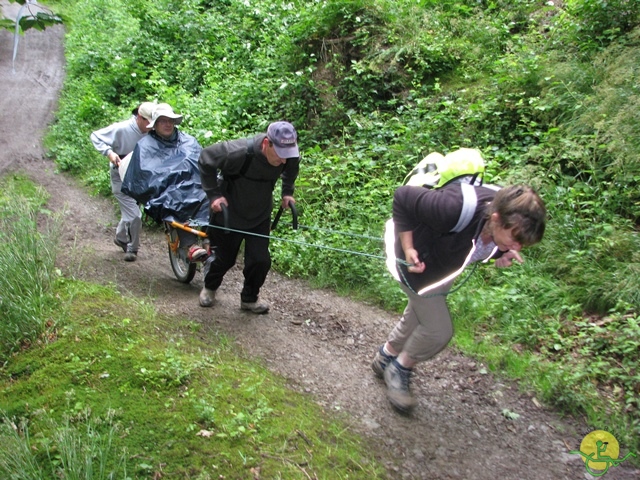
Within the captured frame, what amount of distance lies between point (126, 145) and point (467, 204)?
492 centimetres

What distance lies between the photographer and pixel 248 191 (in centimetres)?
509

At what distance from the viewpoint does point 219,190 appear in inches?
200

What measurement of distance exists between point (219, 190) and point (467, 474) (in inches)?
122

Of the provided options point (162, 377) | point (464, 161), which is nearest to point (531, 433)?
point (464, 161)

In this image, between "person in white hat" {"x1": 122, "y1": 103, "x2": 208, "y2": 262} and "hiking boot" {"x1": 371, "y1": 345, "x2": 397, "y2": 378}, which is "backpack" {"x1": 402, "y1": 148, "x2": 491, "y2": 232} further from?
"person in white hat" {"x1": 122, "y1": 103, "x2": 208, "y2": 262}

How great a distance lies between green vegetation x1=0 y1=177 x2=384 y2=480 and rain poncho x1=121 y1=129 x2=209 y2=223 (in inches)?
59.2

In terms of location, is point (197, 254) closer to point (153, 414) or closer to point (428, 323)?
point (153, 414)

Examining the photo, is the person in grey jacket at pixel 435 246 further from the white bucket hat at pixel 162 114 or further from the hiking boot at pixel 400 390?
the white bucket hat at pixel 162 114

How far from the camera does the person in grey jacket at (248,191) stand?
4.78 metres

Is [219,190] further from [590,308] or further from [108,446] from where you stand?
[590,308]

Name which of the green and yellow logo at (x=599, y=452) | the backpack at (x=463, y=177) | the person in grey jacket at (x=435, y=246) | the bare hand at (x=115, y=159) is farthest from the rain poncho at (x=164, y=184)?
the green and yellow logo at (x=599, y=452)

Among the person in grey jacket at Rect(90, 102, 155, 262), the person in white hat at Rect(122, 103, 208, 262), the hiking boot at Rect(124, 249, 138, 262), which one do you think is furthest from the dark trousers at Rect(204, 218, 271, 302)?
the hiking boot at Rect(124, 249, 138, 262)

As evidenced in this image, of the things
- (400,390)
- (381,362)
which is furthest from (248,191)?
(400,390)

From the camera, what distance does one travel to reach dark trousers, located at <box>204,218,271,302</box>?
533 centimetres
